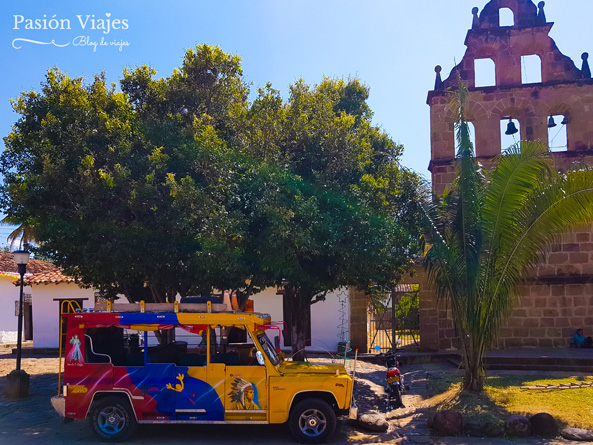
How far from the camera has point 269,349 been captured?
8.43 m

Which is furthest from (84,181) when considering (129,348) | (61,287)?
(61,287)

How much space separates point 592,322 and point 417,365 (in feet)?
17.8

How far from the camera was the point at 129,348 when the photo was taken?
27.9 ft

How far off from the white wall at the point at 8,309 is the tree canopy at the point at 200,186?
15.2m

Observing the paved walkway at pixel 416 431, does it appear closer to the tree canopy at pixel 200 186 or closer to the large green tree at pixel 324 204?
the large green tree at pixel 324 204

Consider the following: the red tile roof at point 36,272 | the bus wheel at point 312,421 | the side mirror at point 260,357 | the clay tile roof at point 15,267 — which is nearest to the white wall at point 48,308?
the red tile roof at point 36,272

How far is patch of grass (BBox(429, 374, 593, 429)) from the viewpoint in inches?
353

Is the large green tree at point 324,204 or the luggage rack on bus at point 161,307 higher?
the large green tree at point 324,204

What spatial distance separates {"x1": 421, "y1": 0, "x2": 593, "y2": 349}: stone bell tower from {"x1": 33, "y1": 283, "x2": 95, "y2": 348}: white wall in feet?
42.6

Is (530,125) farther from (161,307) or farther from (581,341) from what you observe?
(161,307)

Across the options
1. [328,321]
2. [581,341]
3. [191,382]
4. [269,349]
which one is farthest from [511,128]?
[191,382]

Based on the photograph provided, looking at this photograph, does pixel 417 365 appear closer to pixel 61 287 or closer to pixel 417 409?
pixel 417 409

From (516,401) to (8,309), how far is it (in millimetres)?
22305

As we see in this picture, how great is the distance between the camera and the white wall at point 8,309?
24.5m
